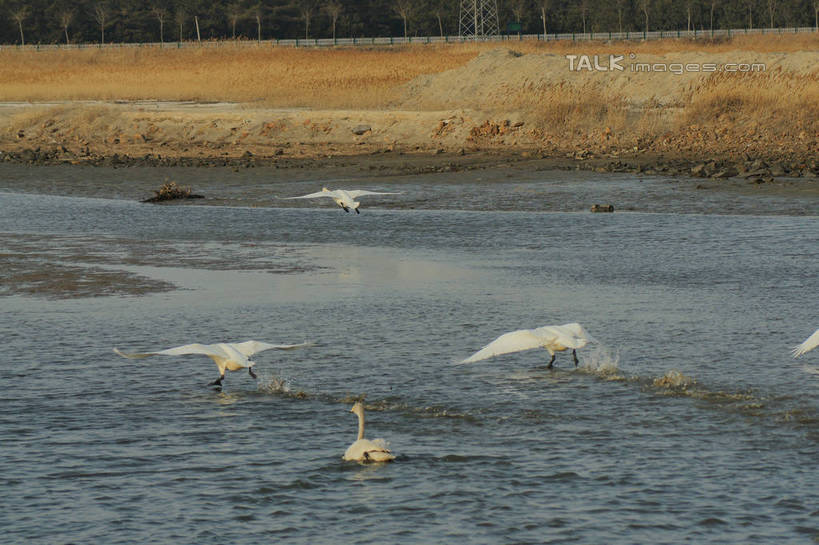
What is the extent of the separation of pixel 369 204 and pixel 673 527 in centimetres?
1942

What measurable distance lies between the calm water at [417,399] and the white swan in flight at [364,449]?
10 cm

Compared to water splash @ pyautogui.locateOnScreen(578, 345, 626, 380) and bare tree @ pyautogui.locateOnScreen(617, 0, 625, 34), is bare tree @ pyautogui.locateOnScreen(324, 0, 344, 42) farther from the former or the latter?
water splash @ pyautogui.locateOnScreen(578, 345, 626, 380)

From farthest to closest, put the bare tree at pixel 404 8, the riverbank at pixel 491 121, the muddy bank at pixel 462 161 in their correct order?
1. the bare tree at pixel 404 8
2. the riverbank at pixel 491 121
3. the muddy bank at pixel 462 161

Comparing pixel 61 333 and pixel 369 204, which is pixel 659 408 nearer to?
pixel 61 333

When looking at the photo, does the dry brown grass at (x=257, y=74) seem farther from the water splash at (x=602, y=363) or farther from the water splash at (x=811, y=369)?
the water splash at (x=811, y=369)

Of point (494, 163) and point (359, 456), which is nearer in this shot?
point (359, 456)

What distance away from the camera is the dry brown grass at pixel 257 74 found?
5012 cm

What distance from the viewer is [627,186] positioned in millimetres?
28453

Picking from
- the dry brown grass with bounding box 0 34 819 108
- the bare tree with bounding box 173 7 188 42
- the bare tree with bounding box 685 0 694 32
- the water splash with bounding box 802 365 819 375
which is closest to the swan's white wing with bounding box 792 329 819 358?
the water splash with bounding box 802 365 819 375

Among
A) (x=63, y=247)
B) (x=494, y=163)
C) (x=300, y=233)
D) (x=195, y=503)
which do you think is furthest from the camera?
(x=494, y=163)

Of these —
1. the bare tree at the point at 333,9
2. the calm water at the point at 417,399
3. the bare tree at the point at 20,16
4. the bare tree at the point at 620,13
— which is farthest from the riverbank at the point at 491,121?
the bare tree at the point at 333,9

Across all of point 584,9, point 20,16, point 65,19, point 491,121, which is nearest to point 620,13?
point 584,9

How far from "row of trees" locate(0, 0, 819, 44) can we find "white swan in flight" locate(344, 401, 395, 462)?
108m

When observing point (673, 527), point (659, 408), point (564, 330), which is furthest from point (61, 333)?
point (673, 527)
